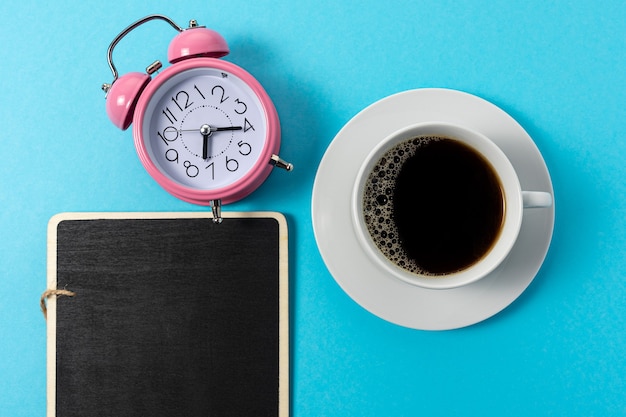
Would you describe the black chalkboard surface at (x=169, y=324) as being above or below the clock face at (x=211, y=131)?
below

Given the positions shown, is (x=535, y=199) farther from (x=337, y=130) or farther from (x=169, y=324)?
(x=169, y=324)

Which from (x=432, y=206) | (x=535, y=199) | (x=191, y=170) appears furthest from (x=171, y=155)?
(x=535, y=199)

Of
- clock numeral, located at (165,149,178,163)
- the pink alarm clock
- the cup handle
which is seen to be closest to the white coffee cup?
the cup handle

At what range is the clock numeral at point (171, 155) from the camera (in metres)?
0.75

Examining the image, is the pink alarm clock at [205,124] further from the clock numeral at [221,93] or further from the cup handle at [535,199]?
the cup handle at [535,199]

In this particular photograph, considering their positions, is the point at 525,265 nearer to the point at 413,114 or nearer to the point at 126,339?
the point at 413,114

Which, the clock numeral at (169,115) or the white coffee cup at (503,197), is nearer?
the white coffee cup at (503,197)

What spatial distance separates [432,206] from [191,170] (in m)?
0.34

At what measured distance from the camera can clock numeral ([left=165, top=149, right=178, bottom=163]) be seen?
0.75 m

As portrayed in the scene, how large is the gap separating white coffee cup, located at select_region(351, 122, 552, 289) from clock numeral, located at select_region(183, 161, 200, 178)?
0.23 m

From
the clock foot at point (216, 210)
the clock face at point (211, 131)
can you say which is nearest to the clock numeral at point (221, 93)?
the clock face at point (211, 131)

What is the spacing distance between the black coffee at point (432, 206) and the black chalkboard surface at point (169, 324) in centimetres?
20

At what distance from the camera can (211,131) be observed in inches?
29.5

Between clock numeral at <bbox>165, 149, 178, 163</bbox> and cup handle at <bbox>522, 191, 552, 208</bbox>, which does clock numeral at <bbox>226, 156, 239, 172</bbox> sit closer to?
clock numeral at <bbox>165, 149, 178, 163</bbox>
